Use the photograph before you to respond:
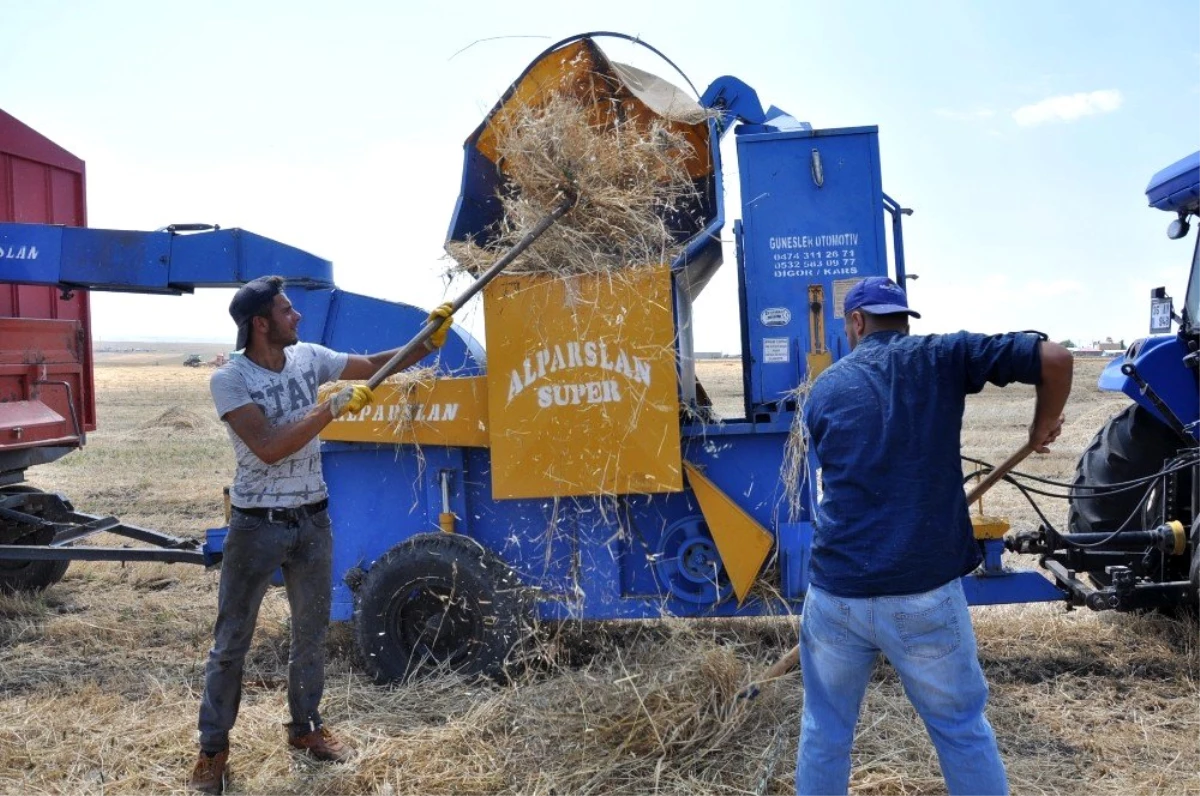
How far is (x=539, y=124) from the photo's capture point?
4.44 meters

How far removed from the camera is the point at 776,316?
Answer: 438 cm

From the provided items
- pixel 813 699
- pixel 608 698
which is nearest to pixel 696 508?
pixel 608 698

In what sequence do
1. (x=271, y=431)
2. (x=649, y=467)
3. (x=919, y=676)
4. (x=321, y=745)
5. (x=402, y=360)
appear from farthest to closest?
(x=649, y=467) → (x=402, y=360) → (x=321, y=745) → (x=271, y=431) → (x=919, y=676)

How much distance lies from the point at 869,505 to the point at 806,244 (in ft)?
6.58

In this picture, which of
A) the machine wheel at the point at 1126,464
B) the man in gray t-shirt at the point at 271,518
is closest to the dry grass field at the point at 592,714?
the man in gray t-shirt at the point at 271,518

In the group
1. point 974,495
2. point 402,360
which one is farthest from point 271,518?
point 974,495

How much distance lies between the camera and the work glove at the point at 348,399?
3477 mm

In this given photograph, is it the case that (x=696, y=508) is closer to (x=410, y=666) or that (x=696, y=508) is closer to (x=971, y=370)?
(x=410, y=666)

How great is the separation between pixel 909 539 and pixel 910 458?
0.21m

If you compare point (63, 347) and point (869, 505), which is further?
point (63, 347)

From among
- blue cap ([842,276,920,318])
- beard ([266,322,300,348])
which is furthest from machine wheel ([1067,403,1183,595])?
beard ([266,322,300,348])

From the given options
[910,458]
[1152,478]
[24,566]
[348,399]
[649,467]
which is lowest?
[24,566]

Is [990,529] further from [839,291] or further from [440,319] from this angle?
[440,319]

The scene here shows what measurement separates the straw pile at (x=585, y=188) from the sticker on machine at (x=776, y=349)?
23.4 inches
